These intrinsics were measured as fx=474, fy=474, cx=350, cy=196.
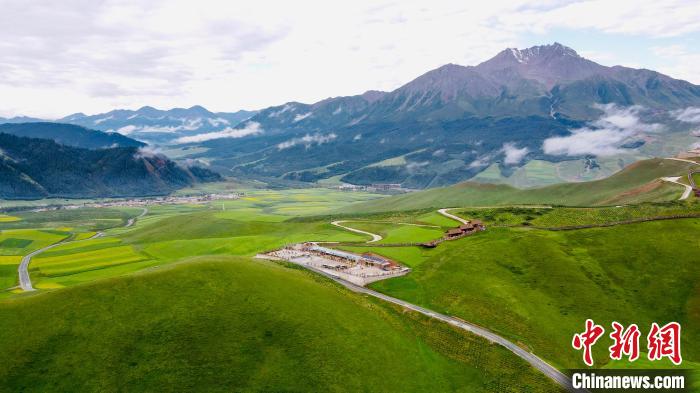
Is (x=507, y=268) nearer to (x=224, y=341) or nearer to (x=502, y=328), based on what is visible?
(x=502, y=328)

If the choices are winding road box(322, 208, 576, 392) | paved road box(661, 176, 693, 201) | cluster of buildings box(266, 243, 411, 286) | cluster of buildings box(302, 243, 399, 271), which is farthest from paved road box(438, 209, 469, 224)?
winding road box(322, 208, 576, 392)

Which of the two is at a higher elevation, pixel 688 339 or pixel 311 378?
pixel 311 378

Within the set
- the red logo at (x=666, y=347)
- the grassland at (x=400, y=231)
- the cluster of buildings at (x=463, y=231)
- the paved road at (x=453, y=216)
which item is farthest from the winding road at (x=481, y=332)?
the paved road at (x=453, y=216)

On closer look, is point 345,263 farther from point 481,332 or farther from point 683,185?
point 683,185

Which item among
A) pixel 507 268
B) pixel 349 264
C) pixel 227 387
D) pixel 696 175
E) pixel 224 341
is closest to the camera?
pixel 227 387

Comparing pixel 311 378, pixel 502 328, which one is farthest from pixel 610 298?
pixel 311 378
